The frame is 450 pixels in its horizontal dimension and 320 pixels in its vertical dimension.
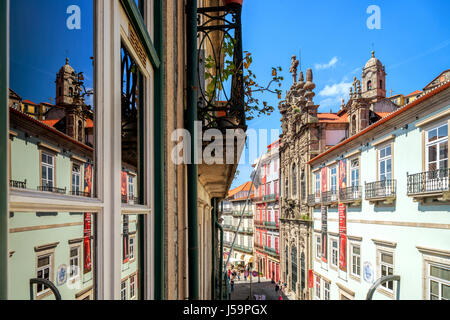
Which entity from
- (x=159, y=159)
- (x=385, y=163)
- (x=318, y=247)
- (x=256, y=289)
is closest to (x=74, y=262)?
(x=159, y=159)

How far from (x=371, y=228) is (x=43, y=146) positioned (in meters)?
14.5

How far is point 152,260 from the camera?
151cm

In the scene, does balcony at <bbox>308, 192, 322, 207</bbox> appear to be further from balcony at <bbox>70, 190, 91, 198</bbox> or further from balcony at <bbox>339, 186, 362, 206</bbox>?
balcony at <bbox>70, 190, 91, 198</bbox>

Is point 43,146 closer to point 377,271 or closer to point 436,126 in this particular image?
point 436,126

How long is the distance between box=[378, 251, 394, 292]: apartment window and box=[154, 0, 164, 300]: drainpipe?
40.6ft

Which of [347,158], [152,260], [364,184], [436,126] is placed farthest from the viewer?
[347,158]

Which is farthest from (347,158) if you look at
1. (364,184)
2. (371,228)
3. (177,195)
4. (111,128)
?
(111,128)

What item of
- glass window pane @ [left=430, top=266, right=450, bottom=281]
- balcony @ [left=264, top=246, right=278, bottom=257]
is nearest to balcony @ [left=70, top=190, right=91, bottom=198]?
glass window pane @ [left=430, top=266, right=450, bottom=281]

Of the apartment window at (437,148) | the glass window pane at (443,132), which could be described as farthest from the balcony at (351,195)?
the glass window pane at (443,132)

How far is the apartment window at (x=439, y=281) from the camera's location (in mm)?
8711

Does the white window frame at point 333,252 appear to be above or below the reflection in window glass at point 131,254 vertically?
below

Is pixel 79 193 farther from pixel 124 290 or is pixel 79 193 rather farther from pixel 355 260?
pixel 355 260

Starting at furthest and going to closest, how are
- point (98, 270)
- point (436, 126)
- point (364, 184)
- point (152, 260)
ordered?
point (364, 184)
point (436, 126)
point (152, 260)
point (98, 270)

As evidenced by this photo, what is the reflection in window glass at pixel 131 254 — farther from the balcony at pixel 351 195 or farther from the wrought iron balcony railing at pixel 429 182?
the balcony at pixel 351 195
